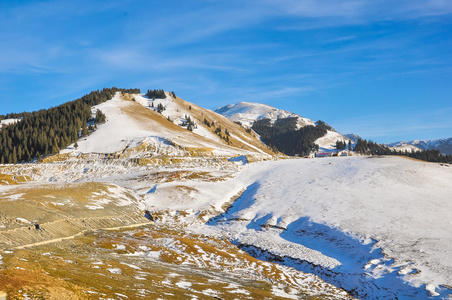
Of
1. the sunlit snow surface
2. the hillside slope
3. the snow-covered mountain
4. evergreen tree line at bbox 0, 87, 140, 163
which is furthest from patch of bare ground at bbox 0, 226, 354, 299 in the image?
evergreen tree line at bbox 0, 87, 140, 163

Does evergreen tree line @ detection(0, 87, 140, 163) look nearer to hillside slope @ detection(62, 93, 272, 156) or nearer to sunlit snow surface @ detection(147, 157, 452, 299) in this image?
hillside slope @ detection(62, 93, 272, 156)

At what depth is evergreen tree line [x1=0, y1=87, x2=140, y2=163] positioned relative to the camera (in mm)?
97688

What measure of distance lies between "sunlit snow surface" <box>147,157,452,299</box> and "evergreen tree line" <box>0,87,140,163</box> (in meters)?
55.2

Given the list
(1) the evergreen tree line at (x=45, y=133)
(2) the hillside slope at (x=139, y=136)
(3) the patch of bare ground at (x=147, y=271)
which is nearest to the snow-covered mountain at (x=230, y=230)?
(3) the patch of bare ground at (x=147, y=271)

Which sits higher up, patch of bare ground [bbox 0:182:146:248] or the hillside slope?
the hillside slope

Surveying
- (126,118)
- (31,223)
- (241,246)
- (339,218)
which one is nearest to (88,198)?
(31,223)

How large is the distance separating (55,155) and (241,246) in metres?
75.9

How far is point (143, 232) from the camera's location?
45000 millimetres

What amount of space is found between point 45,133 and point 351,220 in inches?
3913

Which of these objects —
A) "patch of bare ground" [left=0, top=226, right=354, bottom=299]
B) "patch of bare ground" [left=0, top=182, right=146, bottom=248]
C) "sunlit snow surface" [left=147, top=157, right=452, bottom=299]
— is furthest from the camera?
"patch of bare ground" [left=0, top=182, right=146, bottom=248]

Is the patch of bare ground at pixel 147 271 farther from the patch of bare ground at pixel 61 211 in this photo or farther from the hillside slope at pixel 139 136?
the hillside slope at pixel 139 136

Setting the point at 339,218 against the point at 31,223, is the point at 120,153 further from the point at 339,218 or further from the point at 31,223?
the point at 339,218

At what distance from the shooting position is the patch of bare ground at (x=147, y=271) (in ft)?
61.4

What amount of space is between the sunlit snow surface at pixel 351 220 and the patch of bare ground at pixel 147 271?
13.8 feet
